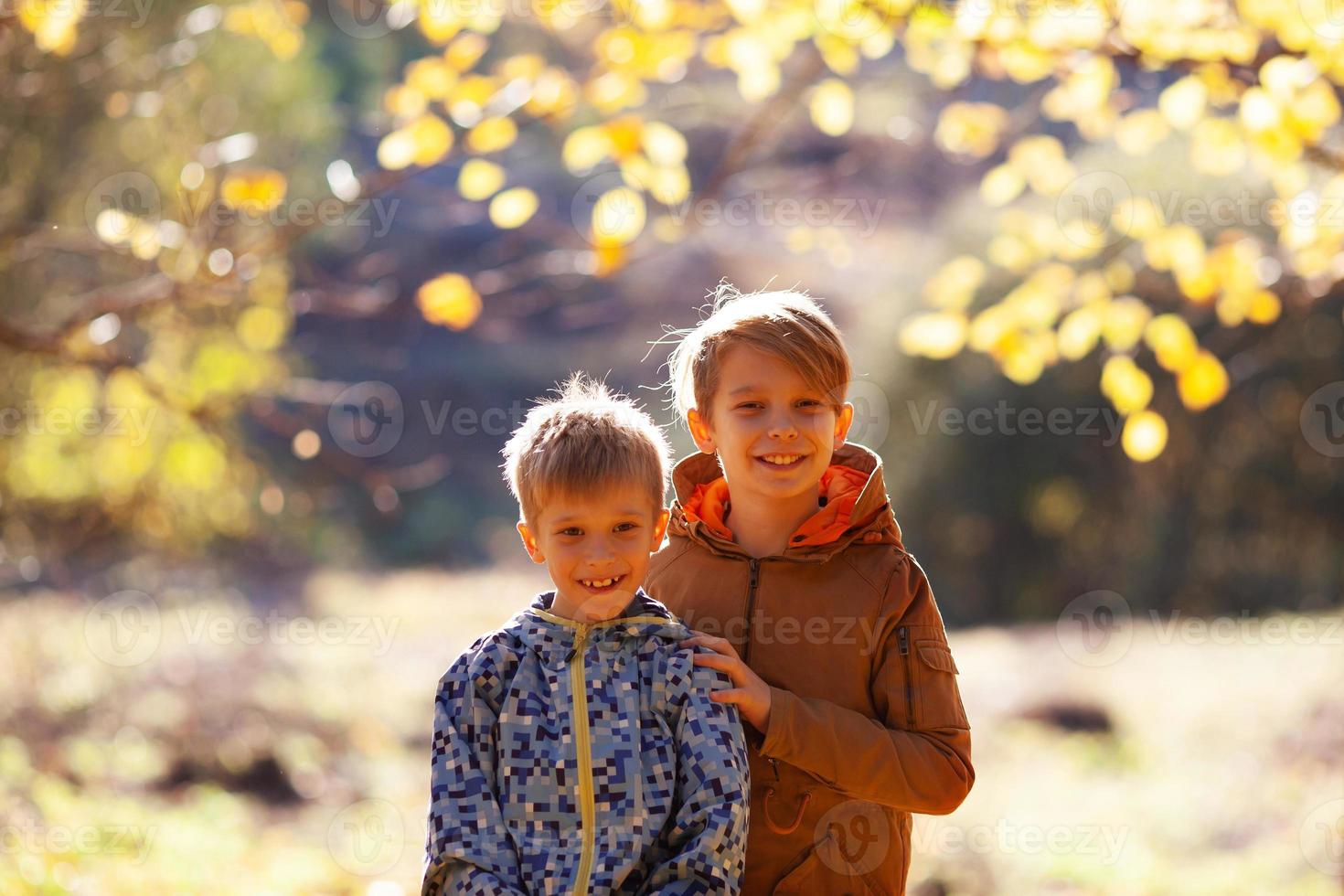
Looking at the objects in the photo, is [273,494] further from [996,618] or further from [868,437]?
[996,618]

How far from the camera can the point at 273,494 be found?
359 cm

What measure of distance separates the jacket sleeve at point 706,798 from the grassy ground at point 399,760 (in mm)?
2973

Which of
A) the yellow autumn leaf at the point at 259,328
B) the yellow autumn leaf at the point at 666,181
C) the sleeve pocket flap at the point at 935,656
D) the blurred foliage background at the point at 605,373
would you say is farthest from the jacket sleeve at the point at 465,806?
the yellow autumn leaf at the point at 259,328

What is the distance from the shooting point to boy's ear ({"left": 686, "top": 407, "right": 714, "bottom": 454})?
2.02m

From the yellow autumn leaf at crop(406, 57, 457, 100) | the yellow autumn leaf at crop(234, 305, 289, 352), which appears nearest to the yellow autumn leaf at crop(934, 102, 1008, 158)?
the yellow autumn leaf at crop(406, 57, 457, 100)

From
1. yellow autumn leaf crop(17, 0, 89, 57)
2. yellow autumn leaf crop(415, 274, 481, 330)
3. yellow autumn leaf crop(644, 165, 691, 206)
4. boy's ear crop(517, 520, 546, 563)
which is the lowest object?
boy's ear crop(517, 520, 546, 563)

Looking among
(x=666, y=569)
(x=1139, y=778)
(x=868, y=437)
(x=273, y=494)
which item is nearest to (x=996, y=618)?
(x=868, y=437)

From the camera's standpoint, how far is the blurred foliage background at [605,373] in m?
3.58

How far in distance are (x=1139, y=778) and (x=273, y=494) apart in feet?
12.5

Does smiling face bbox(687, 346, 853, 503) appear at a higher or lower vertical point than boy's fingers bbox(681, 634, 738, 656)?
higher

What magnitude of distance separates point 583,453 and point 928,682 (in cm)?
59

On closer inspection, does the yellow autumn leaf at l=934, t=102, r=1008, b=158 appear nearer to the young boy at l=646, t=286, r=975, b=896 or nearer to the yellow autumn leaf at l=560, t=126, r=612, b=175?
the yellow autumn leaf at l=560, t=126, r=612, b=175

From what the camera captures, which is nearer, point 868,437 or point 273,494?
point 273,494

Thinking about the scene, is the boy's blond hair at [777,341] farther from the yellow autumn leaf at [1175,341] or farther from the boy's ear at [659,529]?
the yellow autumn leaf at [1175,341]
